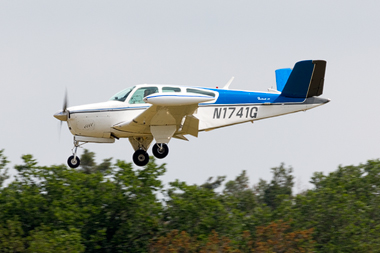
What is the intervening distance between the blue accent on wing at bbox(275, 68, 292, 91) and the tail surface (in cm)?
170

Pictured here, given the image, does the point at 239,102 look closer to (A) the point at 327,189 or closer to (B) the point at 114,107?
(B) the point at 114,107

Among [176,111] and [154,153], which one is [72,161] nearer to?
[154,153]

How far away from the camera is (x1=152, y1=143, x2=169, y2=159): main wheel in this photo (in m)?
19.3

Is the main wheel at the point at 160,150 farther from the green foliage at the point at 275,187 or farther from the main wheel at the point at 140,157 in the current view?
the green foliage at the point at 275,187

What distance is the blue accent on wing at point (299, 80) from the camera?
62.3 feet

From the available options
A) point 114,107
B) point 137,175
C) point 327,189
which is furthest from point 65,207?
point 327,189

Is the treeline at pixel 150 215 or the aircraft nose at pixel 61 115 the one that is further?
the treeline at pixel 150 215

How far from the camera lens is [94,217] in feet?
91.9

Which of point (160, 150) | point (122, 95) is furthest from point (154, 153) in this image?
point (122, 95)

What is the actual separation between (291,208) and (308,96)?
10605 mm

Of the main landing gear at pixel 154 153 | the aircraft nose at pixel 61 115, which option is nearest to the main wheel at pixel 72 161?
the aircraft nose at pixel 61 115

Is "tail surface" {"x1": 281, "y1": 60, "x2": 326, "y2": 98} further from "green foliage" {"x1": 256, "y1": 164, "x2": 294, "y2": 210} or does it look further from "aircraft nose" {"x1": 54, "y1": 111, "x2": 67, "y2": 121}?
"green foliage" {"x1": 256, "y1": 164, "x2": 294, "y2": 210}

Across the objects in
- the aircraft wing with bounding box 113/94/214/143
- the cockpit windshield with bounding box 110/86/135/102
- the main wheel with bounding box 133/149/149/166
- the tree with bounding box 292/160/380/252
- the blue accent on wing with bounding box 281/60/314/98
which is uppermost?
the blue accent on wing with bounding box 281/60/314/98

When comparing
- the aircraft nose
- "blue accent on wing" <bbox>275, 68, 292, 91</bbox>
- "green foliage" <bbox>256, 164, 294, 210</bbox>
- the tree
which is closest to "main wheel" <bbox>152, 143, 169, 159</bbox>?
the aircraft nose
